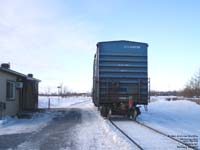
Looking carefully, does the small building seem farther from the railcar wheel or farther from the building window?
the railcar wheel

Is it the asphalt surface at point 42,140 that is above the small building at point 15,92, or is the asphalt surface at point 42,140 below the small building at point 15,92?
below

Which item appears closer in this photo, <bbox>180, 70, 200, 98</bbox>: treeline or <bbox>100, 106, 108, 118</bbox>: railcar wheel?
<bbox>100, 106, 108, 118</bbox>: railcar wheel

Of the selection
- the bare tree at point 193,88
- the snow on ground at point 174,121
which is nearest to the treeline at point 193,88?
the bare tree at point 193,88

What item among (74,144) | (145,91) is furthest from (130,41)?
(74,144)

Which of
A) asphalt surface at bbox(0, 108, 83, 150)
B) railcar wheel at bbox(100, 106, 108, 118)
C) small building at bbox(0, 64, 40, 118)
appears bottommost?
asphalt surface at bbox(0, 108, 83, 150)

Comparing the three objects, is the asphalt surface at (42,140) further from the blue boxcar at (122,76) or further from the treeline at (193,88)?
the treeline at (193,88)

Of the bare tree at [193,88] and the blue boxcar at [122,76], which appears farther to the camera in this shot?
the bare tree at [193,88]

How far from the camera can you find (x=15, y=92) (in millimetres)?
28297

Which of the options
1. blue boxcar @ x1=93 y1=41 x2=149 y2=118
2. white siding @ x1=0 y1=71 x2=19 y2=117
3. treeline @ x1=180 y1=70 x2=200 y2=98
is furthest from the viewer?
treeline @ x1=180 y1=70 x2=200 y2=98

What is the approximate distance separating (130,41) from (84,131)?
852 cm

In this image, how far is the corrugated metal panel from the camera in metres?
23.2

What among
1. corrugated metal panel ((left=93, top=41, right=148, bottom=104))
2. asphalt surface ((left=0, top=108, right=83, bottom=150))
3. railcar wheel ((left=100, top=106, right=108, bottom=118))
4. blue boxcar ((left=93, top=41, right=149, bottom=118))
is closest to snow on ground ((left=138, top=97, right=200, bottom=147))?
blue boxcar ((left=93, top=41, right=149, bottom=118))

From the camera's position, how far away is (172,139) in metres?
13.7

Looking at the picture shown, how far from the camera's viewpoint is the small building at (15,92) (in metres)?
24.1
